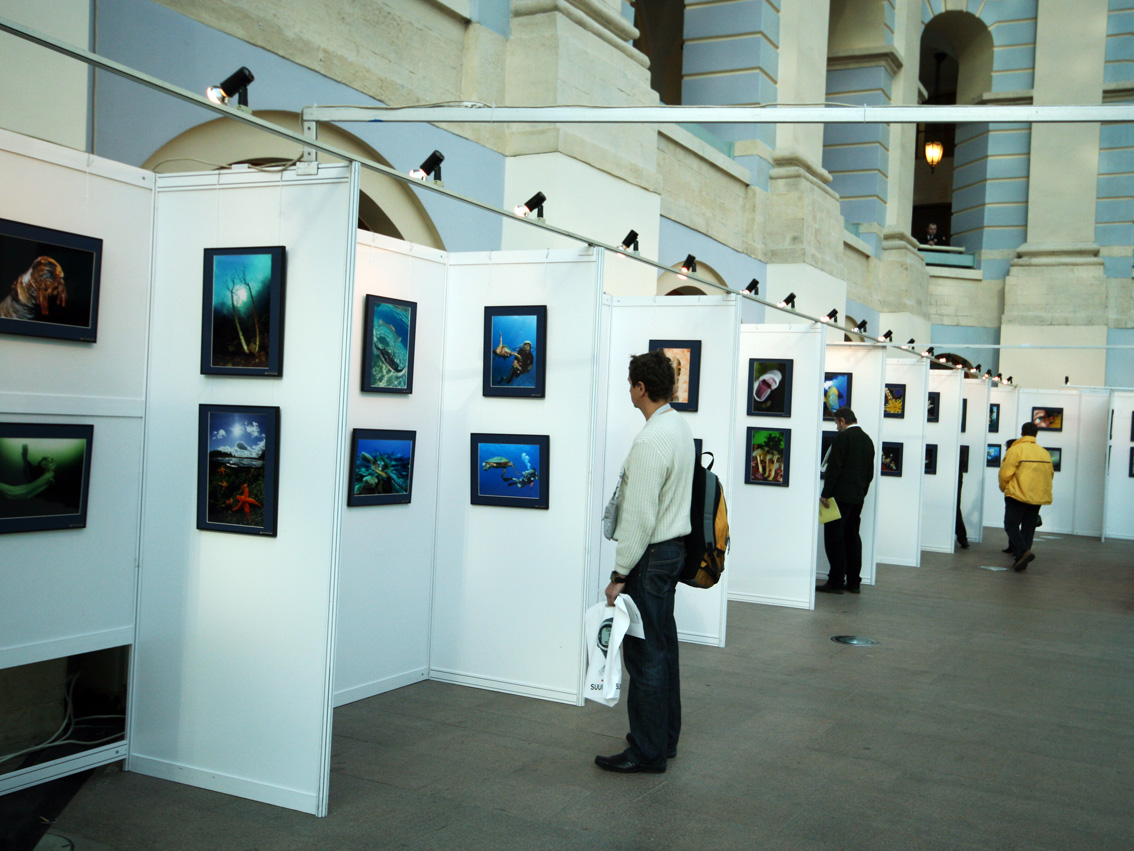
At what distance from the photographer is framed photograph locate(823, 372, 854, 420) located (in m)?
12.1

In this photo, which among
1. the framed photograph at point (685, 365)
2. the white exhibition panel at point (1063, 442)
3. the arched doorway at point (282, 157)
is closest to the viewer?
the arched doorway at point (282, 157)

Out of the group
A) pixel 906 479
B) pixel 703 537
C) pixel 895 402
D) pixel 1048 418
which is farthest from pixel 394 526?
pixel 1048 418

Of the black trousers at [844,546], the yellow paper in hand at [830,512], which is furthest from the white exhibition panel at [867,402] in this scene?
the yellow paper in hand at [830,512]

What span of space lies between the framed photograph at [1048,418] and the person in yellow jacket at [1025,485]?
537 centimetres

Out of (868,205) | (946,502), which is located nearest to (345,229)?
(946,502)

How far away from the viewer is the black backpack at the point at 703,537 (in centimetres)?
511

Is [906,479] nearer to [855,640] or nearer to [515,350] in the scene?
[855,640]

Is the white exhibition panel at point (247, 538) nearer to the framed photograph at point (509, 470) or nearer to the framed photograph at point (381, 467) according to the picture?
the framed photograph at point (381, 467)

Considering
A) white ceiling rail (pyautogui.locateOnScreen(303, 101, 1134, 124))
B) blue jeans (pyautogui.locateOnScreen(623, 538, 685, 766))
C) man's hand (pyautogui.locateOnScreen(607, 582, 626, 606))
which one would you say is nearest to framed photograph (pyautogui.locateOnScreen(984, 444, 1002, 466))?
white ceiling rail (pyautogui.locateOnScreen(303, 101, 1134, 124))

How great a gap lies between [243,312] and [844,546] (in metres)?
8.15

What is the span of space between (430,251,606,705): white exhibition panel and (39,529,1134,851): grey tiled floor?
27 cm

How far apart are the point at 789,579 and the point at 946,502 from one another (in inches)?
247

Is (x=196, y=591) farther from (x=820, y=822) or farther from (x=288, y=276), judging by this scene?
(x=820, y=822)

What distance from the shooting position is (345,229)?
4461 millimetres
